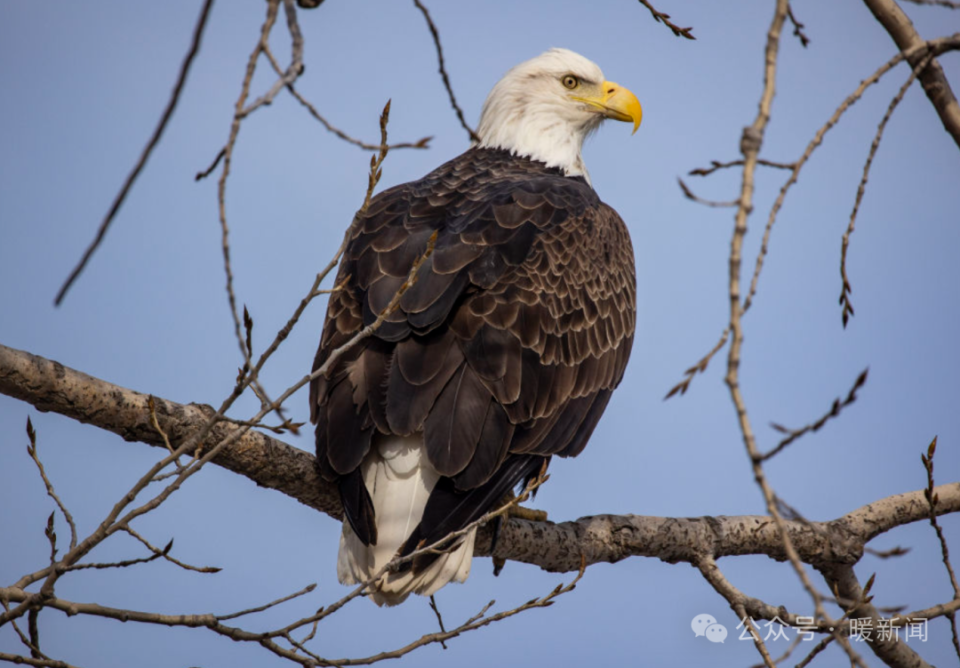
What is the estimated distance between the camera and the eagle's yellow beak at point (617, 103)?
231 inches

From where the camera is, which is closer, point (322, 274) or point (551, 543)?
point (322, 274)

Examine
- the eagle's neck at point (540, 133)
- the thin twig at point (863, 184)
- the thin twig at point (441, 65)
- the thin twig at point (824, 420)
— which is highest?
the eagle's neck at point (540, 133)

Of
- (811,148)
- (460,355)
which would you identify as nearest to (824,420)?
(811,148)

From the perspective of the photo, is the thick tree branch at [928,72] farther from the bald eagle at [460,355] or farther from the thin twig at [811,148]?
the bald eagle at [460,355]

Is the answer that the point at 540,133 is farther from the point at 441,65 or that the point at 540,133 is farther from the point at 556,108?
the point at 441,65

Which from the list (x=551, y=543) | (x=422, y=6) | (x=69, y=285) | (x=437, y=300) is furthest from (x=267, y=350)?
(x=551, y=543)

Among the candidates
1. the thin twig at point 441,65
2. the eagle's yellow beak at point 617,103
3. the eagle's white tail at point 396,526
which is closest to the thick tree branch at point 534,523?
the eagle's white tail at point 396,526

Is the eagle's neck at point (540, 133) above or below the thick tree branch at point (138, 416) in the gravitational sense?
above

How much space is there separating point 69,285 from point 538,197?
3.21 m

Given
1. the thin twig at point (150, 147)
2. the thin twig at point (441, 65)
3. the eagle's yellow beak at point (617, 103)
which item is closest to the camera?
the thin twig at point (150, 147)

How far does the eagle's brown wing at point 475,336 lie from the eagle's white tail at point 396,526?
0.23ft

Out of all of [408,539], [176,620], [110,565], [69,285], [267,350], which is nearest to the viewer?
[69,285]

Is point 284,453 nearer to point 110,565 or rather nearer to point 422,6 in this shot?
point 110,565

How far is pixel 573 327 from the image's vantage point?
14.7 feet
